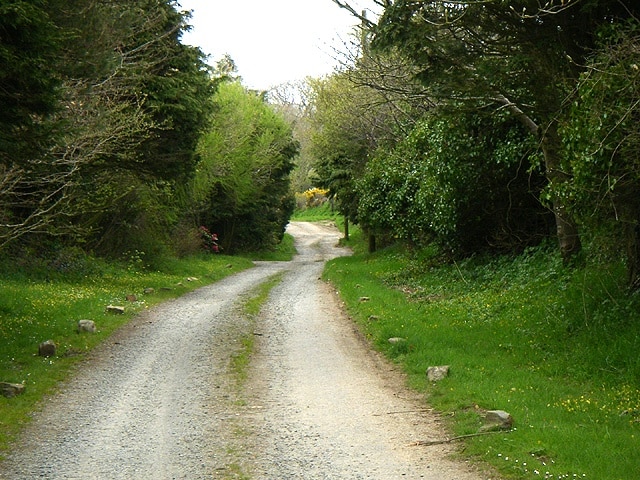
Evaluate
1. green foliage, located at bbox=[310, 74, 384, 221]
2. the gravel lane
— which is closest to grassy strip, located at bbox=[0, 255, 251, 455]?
the gravel lane

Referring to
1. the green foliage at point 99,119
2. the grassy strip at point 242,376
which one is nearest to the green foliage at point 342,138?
the green foliage at point 99,119

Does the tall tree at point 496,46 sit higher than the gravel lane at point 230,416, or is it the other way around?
the tall tree at point 496,46

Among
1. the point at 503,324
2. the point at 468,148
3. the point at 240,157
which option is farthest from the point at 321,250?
the point at 503,324

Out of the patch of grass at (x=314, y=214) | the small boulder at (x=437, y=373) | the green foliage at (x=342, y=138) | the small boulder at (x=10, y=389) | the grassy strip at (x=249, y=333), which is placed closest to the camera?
the small boulder at (x=10, y=389)

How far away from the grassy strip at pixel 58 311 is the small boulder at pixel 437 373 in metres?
5.06

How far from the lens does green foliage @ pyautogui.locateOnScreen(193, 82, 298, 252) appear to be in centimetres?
3788

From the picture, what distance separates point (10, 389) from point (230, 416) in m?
3.05

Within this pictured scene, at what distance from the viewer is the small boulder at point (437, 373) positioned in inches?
382

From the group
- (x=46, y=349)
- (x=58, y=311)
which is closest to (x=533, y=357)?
(x=46, y=349)

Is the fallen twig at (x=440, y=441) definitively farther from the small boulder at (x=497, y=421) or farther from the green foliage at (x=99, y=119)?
the green foliage at (x=99, y=119)

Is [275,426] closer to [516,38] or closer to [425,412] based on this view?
[425,412]

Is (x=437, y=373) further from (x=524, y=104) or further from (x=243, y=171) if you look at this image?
(x=243, y=171)

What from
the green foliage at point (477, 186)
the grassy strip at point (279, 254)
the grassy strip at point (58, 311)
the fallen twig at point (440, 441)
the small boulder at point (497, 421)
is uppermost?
the green foliage at point (477, 186)

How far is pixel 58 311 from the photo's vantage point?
14.9 m
